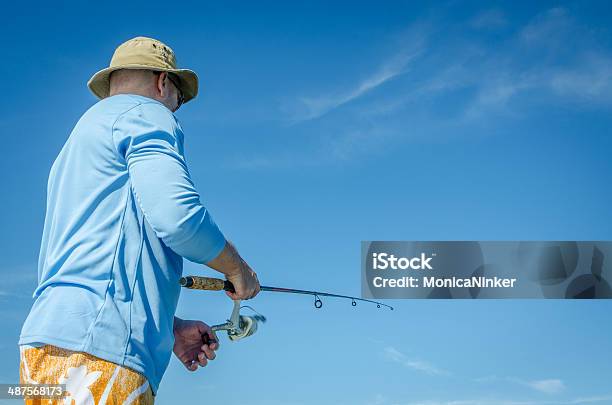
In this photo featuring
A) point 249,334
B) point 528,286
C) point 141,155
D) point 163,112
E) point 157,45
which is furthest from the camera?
point 528,286

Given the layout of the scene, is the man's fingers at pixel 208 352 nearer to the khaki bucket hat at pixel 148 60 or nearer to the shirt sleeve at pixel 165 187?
the shirt sleeve at pixel 165 187

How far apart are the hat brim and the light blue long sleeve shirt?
23 cm

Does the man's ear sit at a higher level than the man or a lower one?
higher

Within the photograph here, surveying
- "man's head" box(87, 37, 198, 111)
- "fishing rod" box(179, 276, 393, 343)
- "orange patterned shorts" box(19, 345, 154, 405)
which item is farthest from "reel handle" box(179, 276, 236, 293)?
"man's head" box(87, 37, 198, 111)

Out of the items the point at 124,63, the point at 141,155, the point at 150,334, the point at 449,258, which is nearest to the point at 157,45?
the point at 124,63

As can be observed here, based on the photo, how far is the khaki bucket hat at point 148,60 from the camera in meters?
3.29

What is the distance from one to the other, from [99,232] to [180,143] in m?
0.49

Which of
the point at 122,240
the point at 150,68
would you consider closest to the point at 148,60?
the point at 150,68

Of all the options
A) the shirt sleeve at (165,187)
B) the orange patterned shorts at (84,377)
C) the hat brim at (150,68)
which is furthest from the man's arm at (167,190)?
the orange patterned shorts at (84,377)

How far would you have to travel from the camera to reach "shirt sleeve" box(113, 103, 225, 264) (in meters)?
2.86

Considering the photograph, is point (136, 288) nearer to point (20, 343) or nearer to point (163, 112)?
point (20, 343)

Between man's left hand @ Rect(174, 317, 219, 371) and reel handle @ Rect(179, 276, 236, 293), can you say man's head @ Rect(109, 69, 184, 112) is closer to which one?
reel handle @ Rect(179, 276, 236, 293)

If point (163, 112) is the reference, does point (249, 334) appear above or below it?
below

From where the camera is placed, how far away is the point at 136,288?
9.71ft
